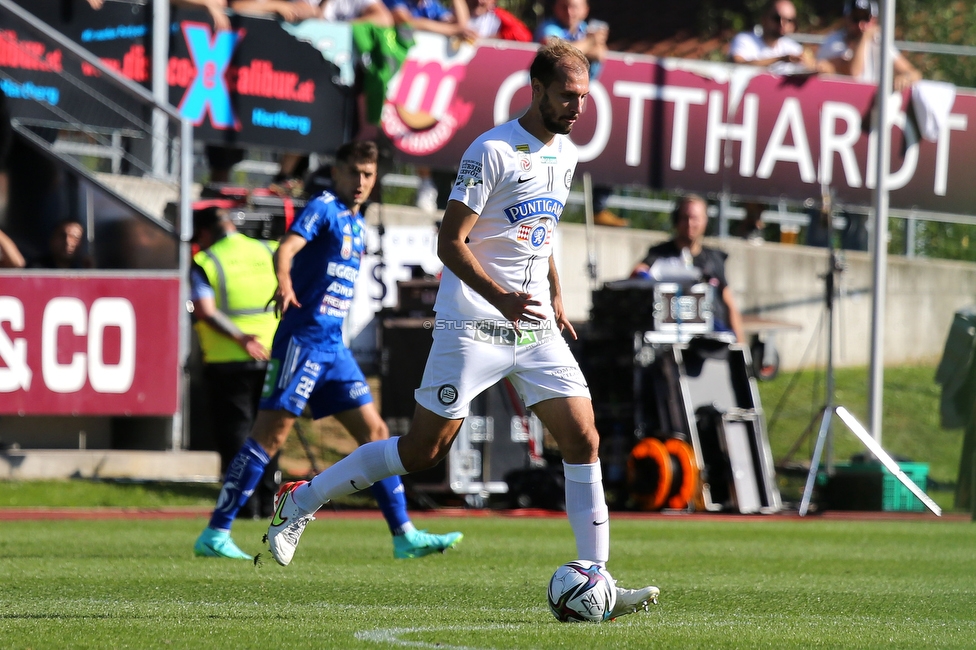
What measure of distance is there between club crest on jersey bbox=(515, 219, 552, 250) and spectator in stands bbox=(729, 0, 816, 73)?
40.2ft

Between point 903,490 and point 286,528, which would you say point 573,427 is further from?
point 903,490

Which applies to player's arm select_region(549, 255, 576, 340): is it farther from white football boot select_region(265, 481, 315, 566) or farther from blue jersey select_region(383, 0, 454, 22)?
blue jersey select_region(383, 0, 454, 22)

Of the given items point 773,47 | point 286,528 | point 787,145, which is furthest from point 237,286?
point 773,47

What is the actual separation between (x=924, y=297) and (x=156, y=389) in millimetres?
9697

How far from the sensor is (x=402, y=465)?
6414mm

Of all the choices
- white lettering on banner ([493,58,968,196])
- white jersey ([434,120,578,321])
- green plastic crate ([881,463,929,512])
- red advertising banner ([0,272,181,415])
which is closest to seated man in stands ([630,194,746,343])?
green plastic crate ([881,463,929,512])

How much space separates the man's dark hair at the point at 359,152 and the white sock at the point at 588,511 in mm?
3141

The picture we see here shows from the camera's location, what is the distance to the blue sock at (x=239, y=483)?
8508mm

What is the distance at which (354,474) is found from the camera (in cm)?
657

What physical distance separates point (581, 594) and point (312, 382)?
3287 mm

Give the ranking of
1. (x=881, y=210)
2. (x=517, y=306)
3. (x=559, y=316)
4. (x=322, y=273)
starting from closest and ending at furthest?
(x=517, y=306) < (x=559, y=316) < (x=322, y=273) < (x=881, y=210)

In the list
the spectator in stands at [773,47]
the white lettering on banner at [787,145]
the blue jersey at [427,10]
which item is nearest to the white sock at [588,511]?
the blue jersey at [427,10]

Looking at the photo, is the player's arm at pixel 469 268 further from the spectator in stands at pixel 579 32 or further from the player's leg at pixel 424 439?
the spectator in stands at pixel 579 32

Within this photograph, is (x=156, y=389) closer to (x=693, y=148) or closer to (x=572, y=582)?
(x=693, y=148)
